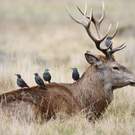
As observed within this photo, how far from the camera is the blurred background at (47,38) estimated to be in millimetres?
16625

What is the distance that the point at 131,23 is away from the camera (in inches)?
A: 1377

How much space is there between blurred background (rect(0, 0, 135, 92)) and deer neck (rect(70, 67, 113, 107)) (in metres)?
1.81

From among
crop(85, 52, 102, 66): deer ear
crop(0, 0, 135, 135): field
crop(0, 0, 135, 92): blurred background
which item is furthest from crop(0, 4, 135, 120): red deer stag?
crop(0, 0, 135, 92): blurred background

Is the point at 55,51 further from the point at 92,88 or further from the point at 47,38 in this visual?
the point at 92,88

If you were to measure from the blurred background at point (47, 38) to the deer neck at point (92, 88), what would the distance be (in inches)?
71.4

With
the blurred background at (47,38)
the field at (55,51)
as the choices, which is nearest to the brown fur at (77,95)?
the field at (55,51)

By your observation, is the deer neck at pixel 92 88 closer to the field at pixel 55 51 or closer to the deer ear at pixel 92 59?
the deer ear at pixel 92 59

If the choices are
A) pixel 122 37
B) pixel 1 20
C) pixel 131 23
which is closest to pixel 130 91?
pixel 122 37

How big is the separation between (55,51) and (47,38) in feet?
12.6

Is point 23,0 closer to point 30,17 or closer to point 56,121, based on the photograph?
point 30,17

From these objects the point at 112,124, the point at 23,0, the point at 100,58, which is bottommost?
the point at 112,124

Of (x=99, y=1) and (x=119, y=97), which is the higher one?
(x=99, y=1)

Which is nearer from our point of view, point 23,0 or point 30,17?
point 30,17

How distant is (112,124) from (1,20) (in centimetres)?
2602
